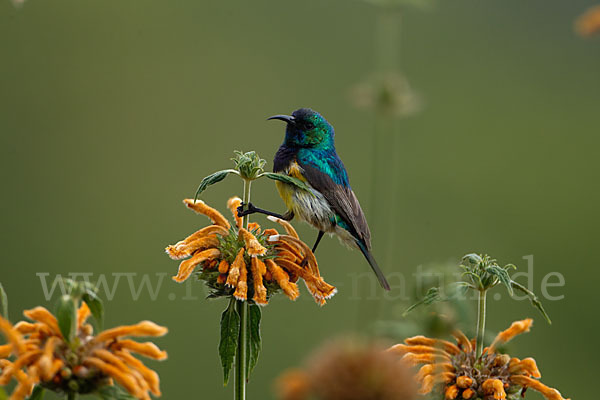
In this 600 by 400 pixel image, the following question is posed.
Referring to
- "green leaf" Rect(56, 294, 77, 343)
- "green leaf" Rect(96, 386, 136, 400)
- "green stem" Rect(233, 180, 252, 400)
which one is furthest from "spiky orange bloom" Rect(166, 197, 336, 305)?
"green leaf" Rect(56, 294, 77, 343)

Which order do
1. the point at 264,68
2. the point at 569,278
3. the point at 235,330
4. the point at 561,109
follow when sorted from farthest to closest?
the point at 561,109
the point at 264,68
the point at 569,278
the point at 235,330

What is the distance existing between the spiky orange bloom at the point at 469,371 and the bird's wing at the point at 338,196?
2.87 ft

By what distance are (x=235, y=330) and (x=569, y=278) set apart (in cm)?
618

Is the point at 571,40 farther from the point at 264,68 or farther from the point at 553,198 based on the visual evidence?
the point at 264,68

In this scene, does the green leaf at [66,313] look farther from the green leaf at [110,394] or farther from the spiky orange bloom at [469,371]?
the spiky orange bloom at [469,371]

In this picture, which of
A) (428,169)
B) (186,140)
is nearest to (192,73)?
(186,140)

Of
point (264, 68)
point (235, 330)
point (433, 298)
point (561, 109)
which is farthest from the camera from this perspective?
point (561, 109)

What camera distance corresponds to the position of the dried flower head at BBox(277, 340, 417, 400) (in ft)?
3.61

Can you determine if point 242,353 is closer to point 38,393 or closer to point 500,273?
point 38,393

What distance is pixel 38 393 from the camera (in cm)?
158

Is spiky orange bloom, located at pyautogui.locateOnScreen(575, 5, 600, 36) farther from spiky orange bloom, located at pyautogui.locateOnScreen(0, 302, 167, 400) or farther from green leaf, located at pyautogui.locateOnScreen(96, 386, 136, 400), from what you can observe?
green leaf, located at pyautogui.locateOnScreen(96, 386, 136, 400)

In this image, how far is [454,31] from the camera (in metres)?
9.59

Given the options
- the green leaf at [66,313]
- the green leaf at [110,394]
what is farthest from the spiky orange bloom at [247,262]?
the green leaf at [66,313]

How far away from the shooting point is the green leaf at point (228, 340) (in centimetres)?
190
